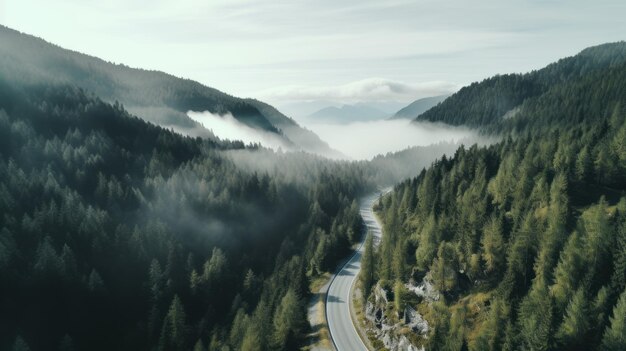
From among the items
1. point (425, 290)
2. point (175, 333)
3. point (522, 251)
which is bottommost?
point (175, 333)

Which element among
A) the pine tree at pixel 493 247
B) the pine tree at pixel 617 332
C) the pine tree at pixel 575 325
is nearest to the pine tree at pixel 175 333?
the pine tree at pixel 493 247

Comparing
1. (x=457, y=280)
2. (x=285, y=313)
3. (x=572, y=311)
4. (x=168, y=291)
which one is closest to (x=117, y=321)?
(x=168, y=291)

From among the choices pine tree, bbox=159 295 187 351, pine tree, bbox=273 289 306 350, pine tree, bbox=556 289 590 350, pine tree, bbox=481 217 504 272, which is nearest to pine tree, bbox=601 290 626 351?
pine tree, bbox=556 289 590 350

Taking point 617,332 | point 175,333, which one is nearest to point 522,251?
point 617,332

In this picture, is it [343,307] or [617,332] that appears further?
[343,307]

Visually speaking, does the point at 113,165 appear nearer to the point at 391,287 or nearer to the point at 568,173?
the point at 391,287

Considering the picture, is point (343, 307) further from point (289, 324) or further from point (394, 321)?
point (289, 324)

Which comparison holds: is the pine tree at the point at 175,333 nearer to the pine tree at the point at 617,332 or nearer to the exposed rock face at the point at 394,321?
the exposed rock face at the point at 394,321
